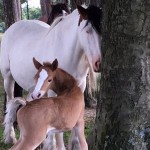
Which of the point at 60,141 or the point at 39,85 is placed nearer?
the point at 39,85

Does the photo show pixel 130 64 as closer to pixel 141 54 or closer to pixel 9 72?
pixel 141 54

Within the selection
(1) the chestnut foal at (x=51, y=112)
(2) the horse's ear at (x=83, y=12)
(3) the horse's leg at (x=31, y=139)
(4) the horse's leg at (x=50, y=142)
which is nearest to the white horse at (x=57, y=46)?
(2) the horse's ear at (x=83, y=12)

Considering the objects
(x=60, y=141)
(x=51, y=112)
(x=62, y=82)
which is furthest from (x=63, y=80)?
(x=60, y=141)

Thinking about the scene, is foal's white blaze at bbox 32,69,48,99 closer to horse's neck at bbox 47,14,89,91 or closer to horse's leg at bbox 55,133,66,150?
horse's neck at bbox 47,14,89,91

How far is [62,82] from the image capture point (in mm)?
3771

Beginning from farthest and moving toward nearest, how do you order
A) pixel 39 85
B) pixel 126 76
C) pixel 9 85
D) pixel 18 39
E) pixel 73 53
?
pixel 9 85, pixel 18 39, pixel 73 53, pixel 39 85, pixel 126 76

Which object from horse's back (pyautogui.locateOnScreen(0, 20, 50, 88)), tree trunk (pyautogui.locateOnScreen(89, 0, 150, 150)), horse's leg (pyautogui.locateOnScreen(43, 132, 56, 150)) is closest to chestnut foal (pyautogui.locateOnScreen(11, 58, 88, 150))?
tree trunk (pyautogui.locateOnScreen(89, 0, 150, 150))

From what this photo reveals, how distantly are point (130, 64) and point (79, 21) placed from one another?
116 centimetres

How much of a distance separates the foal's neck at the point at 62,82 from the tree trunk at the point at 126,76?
0.41m

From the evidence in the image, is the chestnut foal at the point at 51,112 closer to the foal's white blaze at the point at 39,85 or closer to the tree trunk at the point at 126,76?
the foal's white blaze at the point at 39,85

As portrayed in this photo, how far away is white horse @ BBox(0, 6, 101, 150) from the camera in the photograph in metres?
3.91

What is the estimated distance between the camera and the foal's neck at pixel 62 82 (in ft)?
12.3

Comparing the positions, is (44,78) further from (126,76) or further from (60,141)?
(60,141)

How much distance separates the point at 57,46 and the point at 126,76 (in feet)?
4.65
